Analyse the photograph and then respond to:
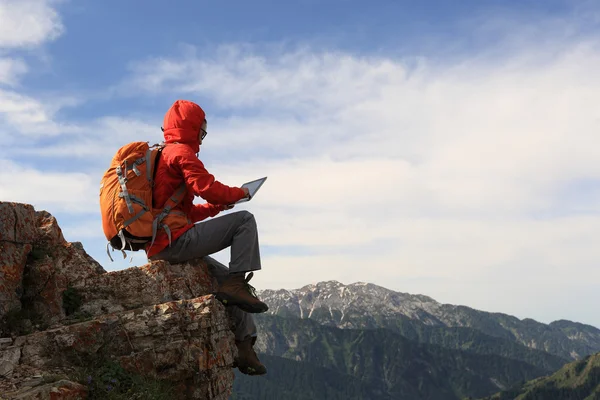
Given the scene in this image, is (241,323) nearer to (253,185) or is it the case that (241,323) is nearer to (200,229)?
(200,229)

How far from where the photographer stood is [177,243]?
1057cm

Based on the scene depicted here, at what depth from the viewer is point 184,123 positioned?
34.4ft

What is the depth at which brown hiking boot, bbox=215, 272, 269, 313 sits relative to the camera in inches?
406

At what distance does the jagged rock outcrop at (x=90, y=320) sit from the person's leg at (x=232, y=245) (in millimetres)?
552

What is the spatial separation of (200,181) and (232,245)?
1591 millimetres

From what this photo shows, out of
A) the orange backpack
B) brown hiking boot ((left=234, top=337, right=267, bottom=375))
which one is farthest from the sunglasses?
brown hiking boot ((left=234, top=337, right=267, bottom=375))

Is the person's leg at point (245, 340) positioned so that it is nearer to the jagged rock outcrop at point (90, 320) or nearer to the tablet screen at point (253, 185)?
the jagged rock outcrop at point (90, 320)

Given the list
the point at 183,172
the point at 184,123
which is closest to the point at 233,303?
the point at 183,172

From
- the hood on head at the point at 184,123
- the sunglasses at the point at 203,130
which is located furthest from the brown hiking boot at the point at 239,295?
the sunglasses at the point at 203,130

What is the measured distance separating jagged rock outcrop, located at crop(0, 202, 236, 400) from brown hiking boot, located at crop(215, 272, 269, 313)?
0.31m

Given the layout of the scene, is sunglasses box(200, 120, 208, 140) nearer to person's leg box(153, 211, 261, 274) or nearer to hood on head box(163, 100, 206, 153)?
hood on head box(163, 100, 206, 153)

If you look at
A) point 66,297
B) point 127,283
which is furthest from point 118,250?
point 66,297

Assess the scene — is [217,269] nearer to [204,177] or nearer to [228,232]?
[228,232]

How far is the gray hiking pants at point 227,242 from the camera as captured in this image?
10.5 metres
